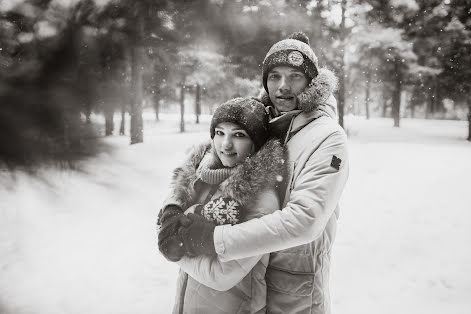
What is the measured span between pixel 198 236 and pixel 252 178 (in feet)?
1.21

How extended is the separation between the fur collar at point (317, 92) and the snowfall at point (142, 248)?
96 centimetres

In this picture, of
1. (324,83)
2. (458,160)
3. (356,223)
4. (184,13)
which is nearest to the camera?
(184,13)

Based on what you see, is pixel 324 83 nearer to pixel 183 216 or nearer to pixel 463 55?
pixel 183 216

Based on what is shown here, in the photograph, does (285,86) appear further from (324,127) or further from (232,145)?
(232,145)

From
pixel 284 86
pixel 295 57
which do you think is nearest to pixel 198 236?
pixel 284 86

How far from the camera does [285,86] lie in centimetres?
202

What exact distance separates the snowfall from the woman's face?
471mm

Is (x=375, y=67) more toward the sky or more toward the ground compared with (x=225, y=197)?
more toward the sky

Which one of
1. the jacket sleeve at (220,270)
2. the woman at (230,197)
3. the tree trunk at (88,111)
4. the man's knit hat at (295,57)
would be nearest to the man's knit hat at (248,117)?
the woman at (230,197)

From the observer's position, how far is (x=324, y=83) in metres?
1.96

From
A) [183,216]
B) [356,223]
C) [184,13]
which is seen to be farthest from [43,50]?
[356,223]

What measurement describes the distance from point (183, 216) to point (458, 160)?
10426mm

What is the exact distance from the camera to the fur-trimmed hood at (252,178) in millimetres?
1635

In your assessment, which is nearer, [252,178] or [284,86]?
[252,178]
